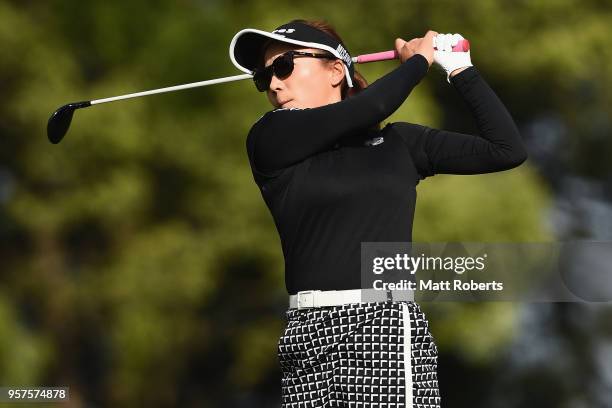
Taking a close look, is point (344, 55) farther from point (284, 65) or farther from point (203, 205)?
point (203, 205)

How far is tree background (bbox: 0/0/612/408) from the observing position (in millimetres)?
10844

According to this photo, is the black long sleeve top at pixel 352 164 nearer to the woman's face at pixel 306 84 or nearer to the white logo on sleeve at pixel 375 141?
the white logo on sleeve at pixel 375 141

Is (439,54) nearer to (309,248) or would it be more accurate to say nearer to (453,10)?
(309,248)

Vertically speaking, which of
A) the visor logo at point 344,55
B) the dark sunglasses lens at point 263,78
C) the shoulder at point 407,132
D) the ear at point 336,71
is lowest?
the shoulder at point 407,132

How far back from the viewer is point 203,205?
11219 mm

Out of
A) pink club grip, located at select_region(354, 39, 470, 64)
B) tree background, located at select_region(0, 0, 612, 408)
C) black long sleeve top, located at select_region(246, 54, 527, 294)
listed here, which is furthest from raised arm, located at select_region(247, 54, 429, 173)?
tree background, located at select_region(0, 0, 612, 408)

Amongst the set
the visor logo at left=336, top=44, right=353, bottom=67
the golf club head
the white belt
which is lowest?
the white belt

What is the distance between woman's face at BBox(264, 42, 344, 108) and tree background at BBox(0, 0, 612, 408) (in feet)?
22.5

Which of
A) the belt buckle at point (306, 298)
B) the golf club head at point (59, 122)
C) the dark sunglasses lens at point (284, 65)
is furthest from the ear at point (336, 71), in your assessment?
the golf club head at point (59, 122)

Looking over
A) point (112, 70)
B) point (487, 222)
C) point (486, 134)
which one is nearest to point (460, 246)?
point (486, 134)

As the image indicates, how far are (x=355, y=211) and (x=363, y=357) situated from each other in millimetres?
337

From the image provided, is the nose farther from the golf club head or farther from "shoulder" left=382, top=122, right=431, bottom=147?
the golf club head

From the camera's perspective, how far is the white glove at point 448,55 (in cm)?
317

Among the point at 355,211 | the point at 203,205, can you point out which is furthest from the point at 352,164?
the point at 203,205
